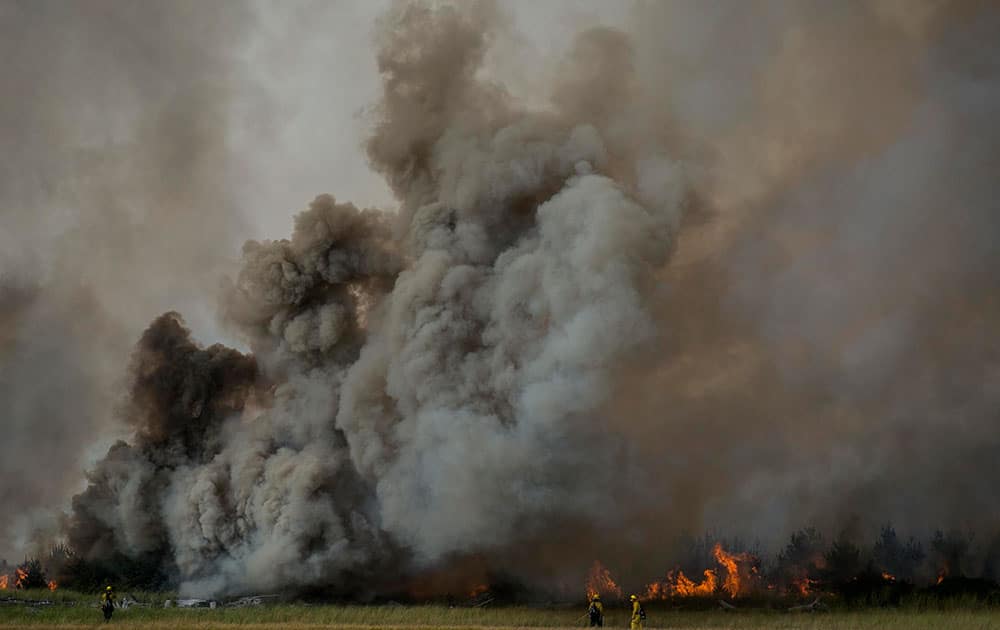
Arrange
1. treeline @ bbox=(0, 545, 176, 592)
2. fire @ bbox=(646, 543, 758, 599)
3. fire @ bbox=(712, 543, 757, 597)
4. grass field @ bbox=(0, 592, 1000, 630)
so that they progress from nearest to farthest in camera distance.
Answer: grass field @ bbox=(0, 592, 1000, 630), fire @ bbox=(646, 543, 758, 599), fire @ bbox=(712, 543, 757, 597), treeline @ bbox=(0, 545, 176, 592)

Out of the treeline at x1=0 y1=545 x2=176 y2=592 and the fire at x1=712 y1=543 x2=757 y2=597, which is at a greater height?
the treeline at x1=0 y1=545 x2=176 y2=592

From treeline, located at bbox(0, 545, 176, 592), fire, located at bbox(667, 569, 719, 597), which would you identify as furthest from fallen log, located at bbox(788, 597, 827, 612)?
treeline, located at bbox(0, 545, 176, 592)

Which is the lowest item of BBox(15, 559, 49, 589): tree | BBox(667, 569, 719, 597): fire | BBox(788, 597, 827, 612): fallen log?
BBox(788, 597, 827, 612): fallen log

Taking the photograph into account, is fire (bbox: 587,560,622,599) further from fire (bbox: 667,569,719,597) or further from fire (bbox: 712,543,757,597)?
fire (bbox: 712,543,757,597)

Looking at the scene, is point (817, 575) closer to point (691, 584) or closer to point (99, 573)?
point (691, 584)

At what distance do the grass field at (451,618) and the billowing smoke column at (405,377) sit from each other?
192 inches

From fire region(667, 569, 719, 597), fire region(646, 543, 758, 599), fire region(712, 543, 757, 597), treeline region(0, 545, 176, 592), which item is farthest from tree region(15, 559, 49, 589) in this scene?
fire region(712, 543, 757, 597)

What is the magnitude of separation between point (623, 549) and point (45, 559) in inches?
1705

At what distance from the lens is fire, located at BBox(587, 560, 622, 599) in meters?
55.1

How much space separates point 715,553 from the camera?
59062 mm

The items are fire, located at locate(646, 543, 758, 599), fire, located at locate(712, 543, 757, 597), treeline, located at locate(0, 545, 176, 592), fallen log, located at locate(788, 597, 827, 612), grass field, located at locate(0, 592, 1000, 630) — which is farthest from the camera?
treeline, located at locate(0, 545, 176, 592)

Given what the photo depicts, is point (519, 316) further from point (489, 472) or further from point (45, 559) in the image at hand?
point (45, 559)

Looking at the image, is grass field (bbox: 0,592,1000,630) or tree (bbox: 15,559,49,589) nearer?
grass field (bbox: 0,592,1000,630)

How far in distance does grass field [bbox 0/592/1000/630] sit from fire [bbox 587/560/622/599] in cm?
495
